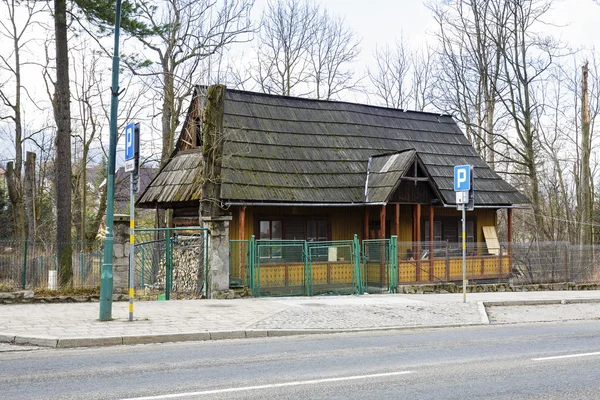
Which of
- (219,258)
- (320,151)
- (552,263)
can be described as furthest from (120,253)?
(552,263)

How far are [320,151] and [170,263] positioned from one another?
1077 cm

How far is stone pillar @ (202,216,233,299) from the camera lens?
1838 centimetres

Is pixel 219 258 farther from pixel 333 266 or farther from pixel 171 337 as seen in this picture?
pixel 171 337

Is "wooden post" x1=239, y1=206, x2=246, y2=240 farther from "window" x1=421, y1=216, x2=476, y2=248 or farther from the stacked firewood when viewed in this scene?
"window" x1=421, y1=216, x2=476, y2=248

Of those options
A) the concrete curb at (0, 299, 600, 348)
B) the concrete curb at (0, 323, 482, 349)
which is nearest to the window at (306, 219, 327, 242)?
the concrete curb at (0, 299, 600, 348)

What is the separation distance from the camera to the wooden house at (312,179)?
2381cm

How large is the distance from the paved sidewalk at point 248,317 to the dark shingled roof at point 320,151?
6.13 m

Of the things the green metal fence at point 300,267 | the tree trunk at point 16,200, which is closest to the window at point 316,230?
the green metal fence at point 300,267

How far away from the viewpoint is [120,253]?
17.5m

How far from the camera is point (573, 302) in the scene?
21328mm

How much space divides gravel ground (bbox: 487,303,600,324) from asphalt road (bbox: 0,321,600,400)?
160 inches

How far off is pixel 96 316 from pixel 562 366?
9178 millimetres

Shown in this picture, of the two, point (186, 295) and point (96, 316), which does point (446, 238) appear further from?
point (96, 316)

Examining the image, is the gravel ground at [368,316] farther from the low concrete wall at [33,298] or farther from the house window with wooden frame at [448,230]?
the house window with wooden frame at [448,230]
